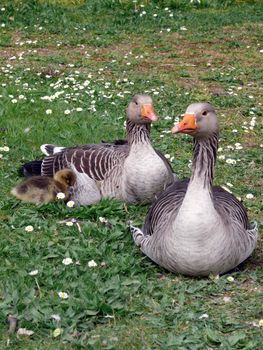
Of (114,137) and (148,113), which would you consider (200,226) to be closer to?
(148,113)

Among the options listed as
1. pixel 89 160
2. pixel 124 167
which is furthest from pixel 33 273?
pixel 89 160

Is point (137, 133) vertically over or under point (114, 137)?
over

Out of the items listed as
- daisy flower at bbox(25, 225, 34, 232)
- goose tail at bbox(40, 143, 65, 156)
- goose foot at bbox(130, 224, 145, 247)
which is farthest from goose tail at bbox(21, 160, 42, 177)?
goose foot at bbox(130, 224, 145, 247)

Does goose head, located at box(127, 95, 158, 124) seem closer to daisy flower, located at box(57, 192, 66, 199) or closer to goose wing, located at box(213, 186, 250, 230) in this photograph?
daisy flower, located at box(57, 192, 66, 199)

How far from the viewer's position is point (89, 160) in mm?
7285

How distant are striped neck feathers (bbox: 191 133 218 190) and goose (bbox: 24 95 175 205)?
144 cm

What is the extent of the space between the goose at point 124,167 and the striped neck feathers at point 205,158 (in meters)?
1.44

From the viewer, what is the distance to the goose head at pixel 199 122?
5.42 metres

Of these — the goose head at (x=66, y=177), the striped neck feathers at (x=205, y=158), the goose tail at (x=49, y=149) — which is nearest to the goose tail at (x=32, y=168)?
the goose tail at (x=49, y=149)

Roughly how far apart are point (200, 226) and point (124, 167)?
1896mm

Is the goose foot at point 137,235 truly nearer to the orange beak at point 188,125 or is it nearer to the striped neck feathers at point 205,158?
the striped neck feathers at point 205,158

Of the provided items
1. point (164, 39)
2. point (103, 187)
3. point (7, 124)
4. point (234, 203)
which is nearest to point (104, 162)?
point (103, 187)

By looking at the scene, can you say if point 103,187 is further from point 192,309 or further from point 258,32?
point 258,32

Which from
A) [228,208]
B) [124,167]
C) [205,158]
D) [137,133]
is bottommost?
[124,167]
